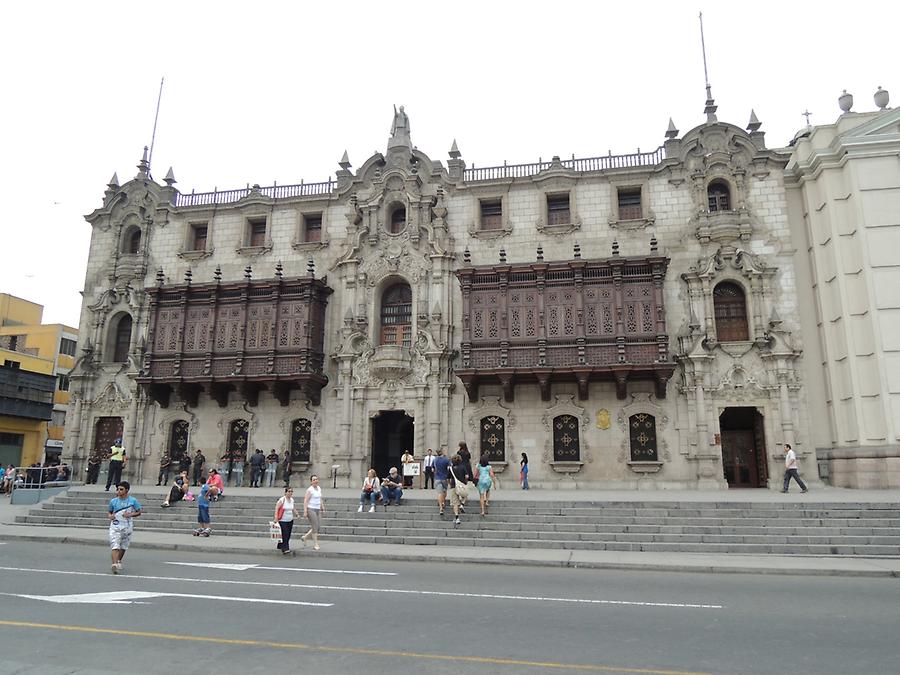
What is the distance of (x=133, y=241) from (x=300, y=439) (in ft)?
48.1

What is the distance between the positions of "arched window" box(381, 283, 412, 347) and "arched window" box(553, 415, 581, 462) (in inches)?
299

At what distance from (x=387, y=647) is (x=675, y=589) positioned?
225 inches

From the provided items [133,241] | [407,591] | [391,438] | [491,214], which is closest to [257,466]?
[391,438]

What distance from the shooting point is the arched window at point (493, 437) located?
84.8 ft

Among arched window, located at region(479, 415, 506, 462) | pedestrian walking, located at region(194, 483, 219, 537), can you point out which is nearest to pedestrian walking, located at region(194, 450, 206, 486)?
pedestrian walking, located at region(194, 483, 219, 537)

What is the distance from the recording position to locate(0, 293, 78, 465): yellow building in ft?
144

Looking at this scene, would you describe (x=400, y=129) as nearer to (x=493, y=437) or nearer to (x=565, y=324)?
(x=565, y=324)

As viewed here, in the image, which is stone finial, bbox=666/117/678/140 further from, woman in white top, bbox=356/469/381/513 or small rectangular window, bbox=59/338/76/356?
small rectangular window, bbox=59/338/76/356

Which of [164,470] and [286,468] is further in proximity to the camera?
[164,470]

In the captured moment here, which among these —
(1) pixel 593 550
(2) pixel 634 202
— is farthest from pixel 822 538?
(2) pixel 634 202

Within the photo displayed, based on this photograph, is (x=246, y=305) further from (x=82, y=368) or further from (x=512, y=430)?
(x=512, y=430)

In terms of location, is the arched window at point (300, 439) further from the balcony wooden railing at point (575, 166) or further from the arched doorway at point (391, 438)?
the balcony wooden railing at point (575, 166)

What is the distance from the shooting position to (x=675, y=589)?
1003cm

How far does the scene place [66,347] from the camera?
5147 cm
